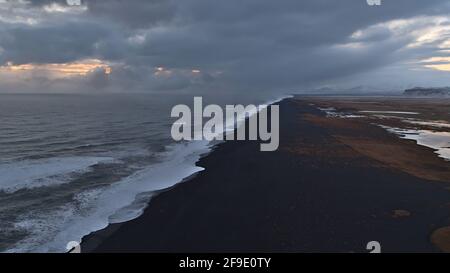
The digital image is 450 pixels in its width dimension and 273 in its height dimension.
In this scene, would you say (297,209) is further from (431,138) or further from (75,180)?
(431,138)

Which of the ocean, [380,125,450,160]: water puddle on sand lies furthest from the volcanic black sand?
[380,125,450,160]: water puddle on sand

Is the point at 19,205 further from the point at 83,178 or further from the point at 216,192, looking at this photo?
the point at 216,192

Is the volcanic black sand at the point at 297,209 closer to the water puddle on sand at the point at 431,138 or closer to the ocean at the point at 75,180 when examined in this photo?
the ocean at the point at 75,180

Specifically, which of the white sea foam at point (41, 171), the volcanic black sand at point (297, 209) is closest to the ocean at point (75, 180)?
the white sea foam at point (41, 171)

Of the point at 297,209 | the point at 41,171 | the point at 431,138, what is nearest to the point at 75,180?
the point at 41,171

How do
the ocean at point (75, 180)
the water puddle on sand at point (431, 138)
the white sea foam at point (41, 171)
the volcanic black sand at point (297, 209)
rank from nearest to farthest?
the volcanic black sand at point (297, 209), the ocean at point (75, 180), the white sea foam at point (41, 171), the water puddle on sand at point (431, 138)
